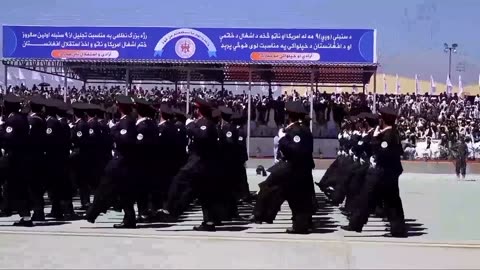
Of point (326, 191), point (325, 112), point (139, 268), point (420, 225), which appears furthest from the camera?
point (325, 112)

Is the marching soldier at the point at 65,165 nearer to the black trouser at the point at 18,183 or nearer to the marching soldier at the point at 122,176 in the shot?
the black trouser at the point at 18,183

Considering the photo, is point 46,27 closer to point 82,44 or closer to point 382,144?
Answer: point 82,44

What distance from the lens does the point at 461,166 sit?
28.4 meters

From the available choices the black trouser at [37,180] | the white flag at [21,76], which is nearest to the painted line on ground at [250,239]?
the black trouser at [37,180]

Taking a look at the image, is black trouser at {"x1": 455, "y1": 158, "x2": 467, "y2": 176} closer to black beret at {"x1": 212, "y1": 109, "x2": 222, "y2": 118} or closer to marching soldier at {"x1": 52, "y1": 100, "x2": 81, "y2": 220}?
black beret at {"x1": 212, "y1": 109, "x2": 222, "y2": 118}

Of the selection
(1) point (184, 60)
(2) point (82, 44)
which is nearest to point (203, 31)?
(1) point (184, 60)

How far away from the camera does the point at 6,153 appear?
40.3 feet

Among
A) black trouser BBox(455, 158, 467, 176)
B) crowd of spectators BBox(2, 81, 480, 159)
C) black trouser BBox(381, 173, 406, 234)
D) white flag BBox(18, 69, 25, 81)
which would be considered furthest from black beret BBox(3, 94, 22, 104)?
white flag BBox(18, 69, 25, 81)

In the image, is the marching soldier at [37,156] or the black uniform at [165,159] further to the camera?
the black uniform at [165,159]

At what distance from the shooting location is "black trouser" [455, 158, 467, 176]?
2830 centimetres

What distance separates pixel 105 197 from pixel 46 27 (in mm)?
16106

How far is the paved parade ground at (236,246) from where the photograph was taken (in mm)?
→ 9312

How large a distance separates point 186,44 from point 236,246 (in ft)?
54.4

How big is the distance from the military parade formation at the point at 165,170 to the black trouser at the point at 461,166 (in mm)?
15416
